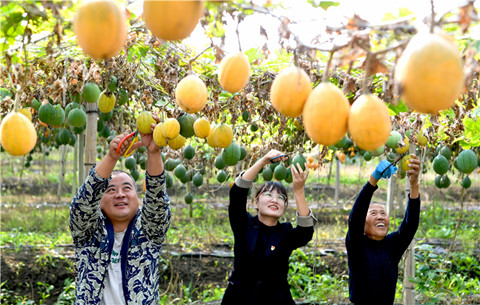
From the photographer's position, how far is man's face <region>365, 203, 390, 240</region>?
2.92 m

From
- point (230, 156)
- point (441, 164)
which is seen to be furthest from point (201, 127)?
point (441, 164)

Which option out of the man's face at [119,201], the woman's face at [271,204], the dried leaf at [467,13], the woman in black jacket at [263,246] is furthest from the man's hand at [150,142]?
the dried leaf at [467,13]

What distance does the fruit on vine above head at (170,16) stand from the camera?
3.02ft

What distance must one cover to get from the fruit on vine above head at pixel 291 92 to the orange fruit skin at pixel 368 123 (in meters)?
0.14

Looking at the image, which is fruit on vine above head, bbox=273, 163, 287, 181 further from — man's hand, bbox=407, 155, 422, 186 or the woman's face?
man's hand, bbox=407, 155, 422, 186

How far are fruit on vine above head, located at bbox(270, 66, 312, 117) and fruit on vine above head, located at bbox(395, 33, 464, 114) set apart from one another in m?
0.27

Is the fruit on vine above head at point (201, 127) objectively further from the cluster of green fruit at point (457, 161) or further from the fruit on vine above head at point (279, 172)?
the fruit on vine above head at point (279, 172)

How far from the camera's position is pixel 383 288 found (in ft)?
9.26

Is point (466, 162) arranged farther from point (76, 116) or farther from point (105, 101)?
point (76, 116)

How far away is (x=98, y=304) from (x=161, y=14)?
1.86 m

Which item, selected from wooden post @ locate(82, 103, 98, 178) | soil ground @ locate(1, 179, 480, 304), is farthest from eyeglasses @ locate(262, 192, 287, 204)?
soil ground @ locate(1, 179, 480, 304)

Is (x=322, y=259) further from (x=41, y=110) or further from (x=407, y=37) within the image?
(x=407, y=37)

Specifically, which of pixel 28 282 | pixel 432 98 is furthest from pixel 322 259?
pixel 432 98

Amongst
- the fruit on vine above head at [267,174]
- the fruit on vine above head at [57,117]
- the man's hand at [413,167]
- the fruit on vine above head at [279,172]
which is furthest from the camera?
the fruit on vine above head at [267,174]
